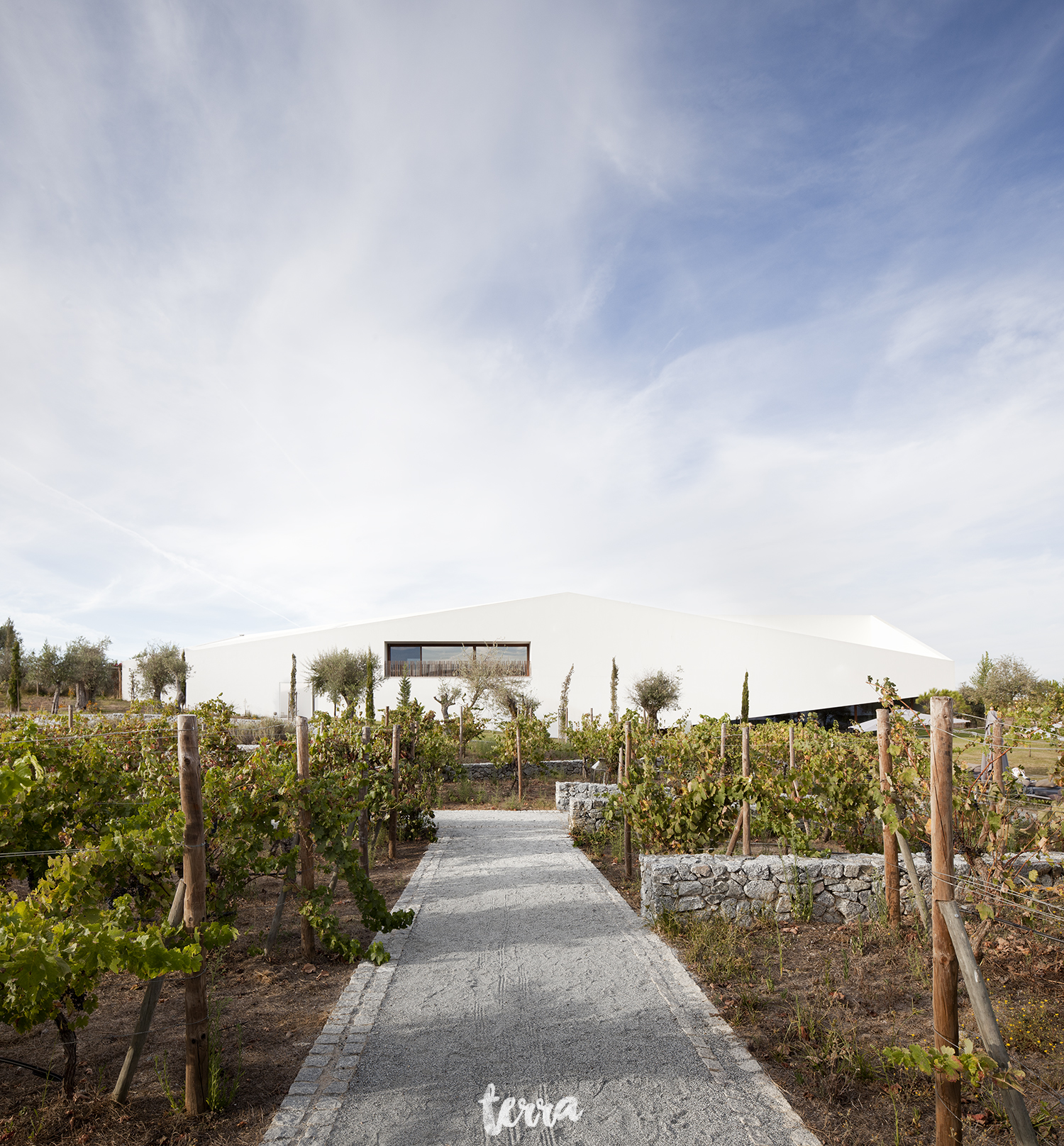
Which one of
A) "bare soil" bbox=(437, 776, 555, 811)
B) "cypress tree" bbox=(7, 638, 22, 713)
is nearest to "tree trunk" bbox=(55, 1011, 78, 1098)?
"bare soil" bbox=(437, 776, 555, 811)

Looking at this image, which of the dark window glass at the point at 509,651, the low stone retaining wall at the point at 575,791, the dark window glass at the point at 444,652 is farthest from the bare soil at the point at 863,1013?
the dark window glass at the point at 444,652

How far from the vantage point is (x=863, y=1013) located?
12.1ft

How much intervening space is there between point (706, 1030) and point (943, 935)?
156 cm

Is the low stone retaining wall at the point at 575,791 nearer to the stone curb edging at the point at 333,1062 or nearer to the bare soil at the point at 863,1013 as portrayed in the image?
the bare soil at the point at 863,1013

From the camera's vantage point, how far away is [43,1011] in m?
2.50

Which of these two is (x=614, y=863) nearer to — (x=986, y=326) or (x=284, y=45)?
(x=986, y=326)

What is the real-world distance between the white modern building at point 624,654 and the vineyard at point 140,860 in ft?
71.6

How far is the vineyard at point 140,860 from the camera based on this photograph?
2449 millimetres

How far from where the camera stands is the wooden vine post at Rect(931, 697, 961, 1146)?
96.3 inches

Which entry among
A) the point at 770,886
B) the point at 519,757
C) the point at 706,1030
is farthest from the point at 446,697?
the point at 706,1030

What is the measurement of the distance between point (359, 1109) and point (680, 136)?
8.56m

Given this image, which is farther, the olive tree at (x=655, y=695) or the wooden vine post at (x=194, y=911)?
the olive tree at (x=655, y=695)

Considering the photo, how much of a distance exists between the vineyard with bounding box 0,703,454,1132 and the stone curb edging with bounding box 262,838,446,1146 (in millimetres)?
220

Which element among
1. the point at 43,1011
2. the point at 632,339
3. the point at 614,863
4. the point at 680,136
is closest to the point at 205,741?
the point at 43,1011
